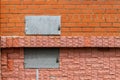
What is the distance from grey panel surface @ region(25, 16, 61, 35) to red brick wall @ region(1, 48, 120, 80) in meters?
0.32

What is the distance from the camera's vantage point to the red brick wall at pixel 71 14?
13.9ft

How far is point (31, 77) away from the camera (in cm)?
427

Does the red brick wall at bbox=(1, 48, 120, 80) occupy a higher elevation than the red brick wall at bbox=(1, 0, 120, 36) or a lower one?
lower

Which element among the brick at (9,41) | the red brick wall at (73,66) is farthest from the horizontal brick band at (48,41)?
the red brick wall at (73,66)

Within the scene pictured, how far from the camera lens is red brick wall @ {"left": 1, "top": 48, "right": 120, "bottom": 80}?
425 cm

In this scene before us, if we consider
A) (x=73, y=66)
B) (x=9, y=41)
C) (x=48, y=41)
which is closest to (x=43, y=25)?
(x=48, y=41)

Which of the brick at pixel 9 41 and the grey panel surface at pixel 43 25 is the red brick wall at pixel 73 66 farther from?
the grey panel surface at pixel 43 25

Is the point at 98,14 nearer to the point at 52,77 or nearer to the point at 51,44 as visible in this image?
the point at 51,44

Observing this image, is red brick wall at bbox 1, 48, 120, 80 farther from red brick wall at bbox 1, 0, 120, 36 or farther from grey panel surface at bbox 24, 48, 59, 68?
red brick wall at bbox 1, 0, 120, 36

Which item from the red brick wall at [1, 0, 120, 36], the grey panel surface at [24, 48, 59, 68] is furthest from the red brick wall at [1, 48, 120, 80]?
the red brick wall at [1, 0, 120, 36]

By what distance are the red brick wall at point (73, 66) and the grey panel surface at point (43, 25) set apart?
0.32 meters

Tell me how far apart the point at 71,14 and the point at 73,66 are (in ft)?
2.63

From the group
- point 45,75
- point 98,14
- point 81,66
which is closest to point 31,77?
point 45,75

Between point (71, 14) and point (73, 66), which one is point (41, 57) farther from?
point (71, 14)
